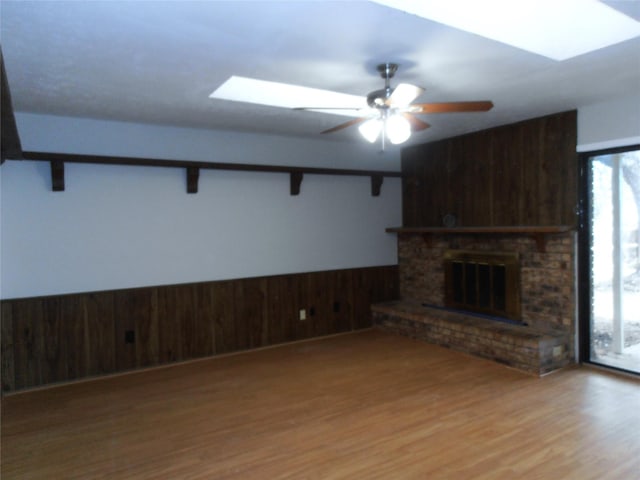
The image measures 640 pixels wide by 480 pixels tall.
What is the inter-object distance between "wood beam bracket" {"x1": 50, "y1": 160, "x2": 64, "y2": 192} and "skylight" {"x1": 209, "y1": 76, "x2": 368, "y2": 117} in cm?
161

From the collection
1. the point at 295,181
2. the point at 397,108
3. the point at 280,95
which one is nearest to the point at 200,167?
the point at 295,181

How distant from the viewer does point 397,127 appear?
284 cm

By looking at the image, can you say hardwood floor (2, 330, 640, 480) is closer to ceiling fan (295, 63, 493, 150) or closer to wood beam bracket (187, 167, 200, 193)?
wood beam bracket (187, 167, 200, 193)

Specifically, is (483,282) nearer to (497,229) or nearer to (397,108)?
(497,229)

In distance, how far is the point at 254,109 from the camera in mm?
3912

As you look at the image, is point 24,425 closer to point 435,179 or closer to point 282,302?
point 282,302

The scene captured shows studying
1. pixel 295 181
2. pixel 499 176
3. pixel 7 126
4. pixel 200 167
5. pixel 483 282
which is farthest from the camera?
pixel 295 181

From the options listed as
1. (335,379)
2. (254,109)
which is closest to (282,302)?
(335,379)

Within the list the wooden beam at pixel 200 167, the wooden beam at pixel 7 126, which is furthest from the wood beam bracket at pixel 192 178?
the wooden beam at pixel 7 126

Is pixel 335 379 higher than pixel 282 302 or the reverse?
the reverse

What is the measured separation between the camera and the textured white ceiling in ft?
7.07

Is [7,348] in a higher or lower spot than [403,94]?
lower

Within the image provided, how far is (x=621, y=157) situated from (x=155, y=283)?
15.0 ft

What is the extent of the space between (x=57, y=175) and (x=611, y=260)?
5.12 metres
